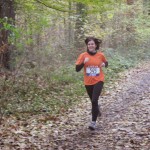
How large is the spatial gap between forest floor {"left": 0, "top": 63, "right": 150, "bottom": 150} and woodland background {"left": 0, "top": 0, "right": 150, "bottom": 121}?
1.93ft

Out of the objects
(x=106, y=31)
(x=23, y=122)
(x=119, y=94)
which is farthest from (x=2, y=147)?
(x=106, y=31)

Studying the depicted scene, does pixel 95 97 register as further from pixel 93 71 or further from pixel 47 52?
pixel 47 52

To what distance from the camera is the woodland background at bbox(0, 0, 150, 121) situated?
9.91 metres

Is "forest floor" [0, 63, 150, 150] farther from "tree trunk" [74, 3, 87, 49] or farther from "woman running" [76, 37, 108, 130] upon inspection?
"tree trunk" [74, 3, 87, 49]

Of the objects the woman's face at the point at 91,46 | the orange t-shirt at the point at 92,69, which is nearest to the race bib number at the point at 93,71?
the orange t-shirt at the point at 92,69

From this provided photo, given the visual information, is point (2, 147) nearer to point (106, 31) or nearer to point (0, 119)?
point (0, 119)

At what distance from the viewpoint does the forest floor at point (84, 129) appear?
21.8ft

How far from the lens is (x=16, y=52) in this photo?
12.9 m

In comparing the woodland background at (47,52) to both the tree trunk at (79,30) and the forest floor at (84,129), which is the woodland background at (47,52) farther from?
the forest floor at (84,129)

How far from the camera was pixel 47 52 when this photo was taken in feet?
52.3

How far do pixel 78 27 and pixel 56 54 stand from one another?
450cm

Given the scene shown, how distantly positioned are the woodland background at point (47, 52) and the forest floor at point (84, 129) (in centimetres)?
59

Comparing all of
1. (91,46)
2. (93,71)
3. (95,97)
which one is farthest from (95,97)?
(91,46)

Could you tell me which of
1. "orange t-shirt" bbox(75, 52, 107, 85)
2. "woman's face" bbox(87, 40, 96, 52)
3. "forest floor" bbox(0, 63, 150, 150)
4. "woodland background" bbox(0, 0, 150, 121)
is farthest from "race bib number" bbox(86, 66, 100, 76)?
"woodland background" bbox(0, 0, 150, 121)
